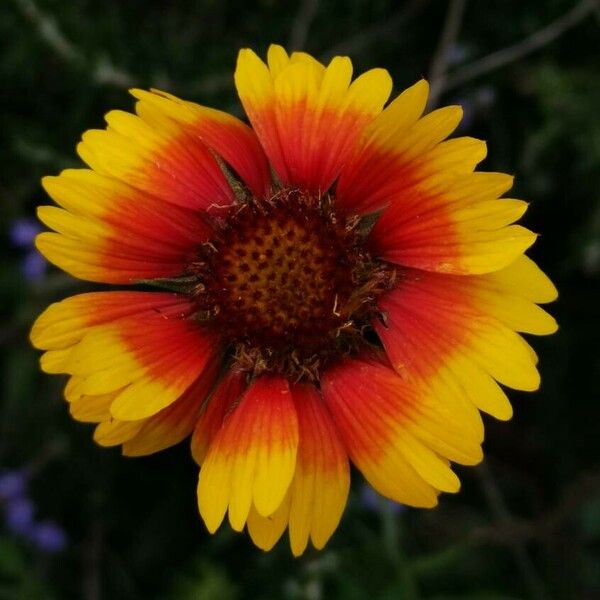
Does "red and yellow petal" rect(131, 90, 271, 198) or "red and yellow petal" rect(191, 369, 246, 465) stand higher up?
"red and yellow petal" rect(131, 90, 271, 198)

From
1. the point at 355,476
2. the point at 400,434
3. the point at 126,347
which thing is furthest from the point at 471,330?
the point at 355,476

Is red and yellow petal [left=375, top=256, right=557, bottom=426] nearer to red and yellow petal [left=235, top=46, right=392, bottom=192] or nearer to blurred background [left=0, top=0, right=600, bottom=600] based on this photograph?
red and yellow petal [left=235, top=46, right=392, bottom=192]

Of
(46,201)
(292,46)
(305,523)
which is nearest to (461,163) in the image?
(305,523)

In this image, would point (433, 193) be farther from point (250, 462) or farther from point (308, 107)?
point (250, 462)

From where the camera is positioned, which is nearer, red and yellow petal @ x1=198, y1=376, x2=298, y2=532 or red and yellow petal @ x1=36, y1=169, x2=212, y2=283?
red and yellow petal @ x1=198, y1=376, x2=298, y2=532

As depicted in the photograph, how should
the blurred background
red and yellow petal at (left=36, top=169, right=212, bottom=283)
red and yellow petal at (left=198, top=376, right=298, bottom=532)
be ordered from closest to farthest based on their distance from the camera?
red and yellow petal at (left=198, top=376, right=298, bottom=532) < red and yellow petal at (left=36, top=169, right=212, bottom=283) < the blurred background

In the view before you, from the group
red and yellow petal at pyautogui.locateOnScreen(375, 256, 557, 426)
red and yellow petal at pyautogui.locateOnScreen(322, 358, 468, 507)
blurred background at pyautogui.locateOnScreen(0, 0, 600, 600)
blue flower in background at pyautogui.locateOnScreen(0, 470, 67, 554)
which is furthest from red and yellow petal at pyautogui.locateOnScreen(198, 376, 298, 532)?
blue flower in background at pyautogui.locateOnScreen(0, 470, 67, 554)
